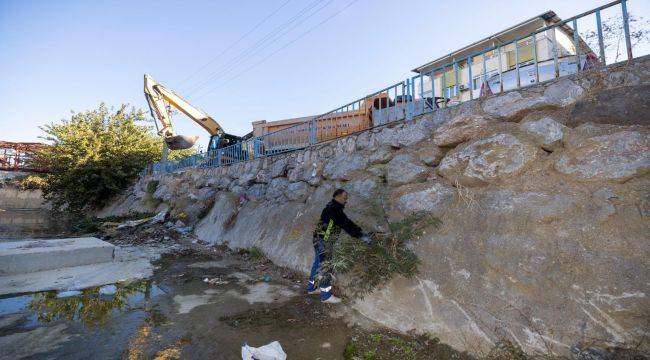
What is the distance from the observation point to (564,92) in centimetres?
331

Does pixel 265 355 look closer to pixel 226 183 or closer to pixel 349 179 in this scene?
pixel 349 179

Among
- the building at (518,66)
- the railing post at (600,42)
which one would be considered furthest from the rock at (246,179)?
the railing post at (600,42)

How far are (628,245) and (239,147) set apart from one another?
31.5ft

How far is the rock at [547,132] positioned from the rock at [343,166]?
2600mm

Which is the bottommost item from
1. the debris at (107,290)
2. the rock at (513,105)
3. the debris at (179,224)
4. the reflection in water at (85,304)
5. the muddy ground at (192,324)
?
the muddy ground at (192,324)

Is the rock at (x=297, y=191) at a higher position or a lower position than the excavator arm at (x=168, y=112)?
lower

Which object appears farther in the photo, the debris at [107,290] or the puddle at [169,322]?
the debris at [107,290]

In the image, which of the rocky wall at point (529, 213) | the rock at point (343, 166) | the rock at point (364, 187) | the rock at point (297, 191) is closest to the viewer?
the rocky wall at point (529, 213)

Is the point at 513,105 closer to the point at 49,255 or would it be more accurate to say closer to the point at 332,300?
the point at 332,300

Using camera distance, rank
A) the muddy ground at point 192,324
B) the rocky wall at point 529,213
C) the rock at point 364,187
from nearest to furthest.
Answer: the rocky wall at point 529,213, the muddy ground at point 192,324, the rock at point 364,187

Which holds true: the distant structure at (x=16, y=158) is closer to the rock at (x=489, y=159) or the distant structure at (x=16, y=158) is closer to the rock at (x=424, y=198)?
the rock at (x=424, y=198)

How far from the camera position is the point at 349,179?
5516mm

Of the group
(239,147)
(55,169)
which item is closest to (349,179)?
(239,147)

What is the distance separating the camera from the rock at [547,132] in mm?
3209
